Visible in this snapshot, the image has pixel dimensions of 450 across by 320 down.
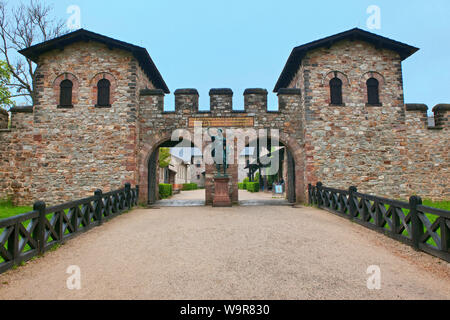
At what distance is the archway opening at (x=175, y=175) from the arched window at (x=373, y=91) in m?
7.35

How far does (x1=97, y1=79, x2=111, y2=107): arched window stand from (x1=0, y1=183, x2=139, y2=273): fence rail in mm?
4456

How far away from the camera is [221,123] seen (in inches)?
454

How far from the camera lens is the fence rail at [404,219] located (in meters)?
4.19

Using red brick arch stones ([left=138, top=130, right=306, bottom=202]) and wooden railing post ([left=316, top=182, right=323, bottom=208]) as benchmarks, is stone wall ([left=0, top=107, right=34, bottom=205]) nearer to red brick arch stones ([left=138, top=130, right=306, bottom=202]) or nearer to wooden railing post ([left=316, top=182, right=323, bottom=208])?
red brick arch stones ([left=138, top=130, right=306, bottom=202])

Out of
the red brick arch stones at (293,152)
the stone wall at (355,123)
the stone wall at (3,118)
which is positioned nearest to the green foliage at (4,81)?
the stone wall at (3,118)

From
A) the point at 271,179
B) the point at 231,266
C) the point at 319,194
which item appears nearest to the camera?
the point at 231,266

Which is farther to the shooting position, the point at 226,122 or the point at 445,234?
the point at 226,122

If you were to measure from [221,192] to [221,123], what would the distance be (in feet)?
9.61

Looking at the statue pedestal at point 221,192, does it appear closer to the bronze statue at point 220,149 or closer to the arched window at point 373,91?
the bronze statue at point 220,149

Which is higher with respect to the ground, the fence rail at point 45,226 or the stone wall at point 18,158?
the stone wall at point 18,158

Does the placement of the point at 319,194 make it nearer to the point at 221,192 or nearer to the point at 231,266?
the point at 221,192

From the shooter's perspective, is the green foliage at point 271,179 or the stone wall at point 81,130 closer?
the stone wall at point 81,130

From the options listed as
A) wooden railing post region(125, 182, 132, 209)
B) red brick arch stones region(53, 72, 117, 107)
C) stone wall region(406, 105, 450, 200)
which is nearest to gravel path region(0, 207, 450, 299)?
wooden railing post region(125, 182, 132, 209)

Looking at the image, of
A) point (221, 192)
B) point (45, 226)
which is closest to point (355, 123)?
point (221, 192)
